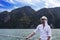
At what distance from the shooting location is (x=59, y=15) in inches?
2106

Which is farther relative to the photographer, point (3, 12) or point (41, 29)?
point (3, 12)

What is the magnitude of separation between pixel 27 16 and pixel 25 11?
7.09ft

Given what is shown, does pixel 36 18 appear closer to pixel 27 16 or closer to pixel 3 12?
pixel 27 16

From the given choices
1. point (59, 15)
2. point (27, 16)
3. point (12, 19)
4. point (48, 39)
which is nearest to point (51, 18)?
point (59, 15)

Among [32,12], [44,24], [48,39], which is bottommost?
[48,39]

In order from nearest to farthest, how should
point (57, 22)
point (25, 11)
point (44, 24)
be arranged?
point (44, 24) < point (25, 11) < point (57, 22)

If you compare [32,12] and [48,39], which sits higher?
[32,12]

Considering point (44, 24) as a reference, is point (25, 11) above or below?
above

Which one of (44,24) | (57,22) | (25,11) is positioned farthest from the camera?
(57,22)

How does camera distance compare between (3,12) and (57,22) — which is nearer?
(3,12)

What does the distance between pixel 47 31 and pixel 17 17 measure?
49.3 metres

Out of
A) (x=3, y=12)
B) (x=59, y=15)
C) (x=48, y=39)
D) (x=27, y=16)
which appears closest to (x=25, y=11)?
(x=27, y=16)

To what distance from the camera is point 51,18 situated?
5409 centimetres

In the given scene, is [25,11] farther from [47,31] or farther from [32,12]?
[47,31]
